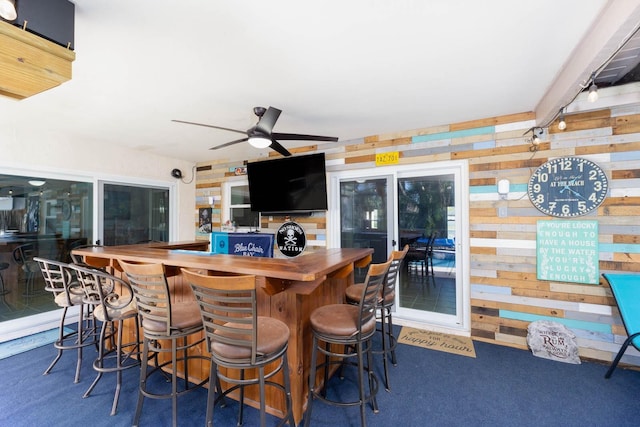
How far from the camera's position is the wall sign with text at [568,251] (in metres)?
2.76

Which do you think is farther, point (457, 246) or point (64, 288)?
point (457, 246)

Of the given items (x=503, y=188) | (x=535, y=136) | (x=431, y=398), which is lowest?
(x=431, y=398)

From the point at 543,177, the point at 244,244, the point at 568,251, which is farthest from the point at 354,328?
the point at 543,177

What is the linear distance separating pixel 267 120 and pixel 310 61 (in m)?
0.68

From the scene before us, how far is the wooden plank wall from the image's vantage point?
2.68 meters

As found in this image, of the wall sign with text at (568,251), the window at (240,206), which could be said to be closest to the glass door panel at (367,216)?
the wall sign with text at (568,251)

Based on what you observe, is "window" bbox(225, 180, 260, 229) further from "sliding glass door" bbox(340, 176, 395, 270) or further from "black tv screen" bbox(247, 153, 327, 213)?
"sliding glass door" bbox(340, 176, 395, 270)

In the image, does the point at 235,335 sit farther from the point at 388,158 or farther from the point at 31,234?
the point at 31,234

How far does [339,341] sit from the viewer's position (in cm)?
180

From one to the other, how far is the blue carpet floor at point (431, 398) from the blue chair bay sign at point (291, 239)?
2.22 meters

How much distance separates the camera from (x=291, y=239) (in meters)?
4.56

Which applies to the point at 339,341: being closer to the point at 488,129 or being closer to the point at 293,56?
the point at 293,56

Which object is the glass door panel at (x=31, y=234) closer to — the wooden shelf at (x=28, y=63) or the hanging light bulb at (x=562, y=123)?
the wooden shelf at (x=28, y=63)

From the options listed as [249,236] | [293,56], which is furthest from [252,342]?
[293,56]
